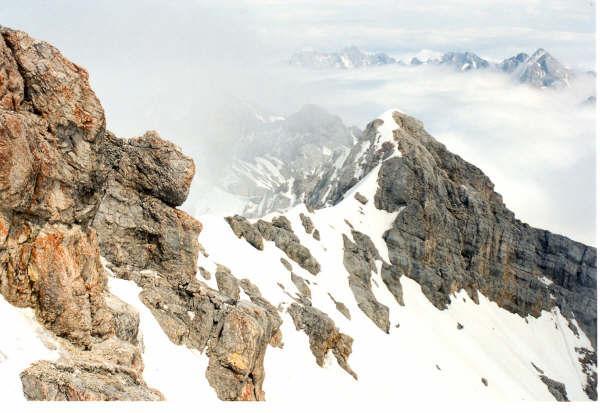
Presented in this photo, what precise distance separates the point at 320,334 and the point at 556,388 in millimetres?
62663

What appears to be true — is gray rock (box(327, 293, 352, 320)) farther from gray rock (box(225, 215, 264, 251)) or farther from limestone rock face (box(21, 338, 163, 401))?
limestone rock face (box(21, 338, 163, 401))

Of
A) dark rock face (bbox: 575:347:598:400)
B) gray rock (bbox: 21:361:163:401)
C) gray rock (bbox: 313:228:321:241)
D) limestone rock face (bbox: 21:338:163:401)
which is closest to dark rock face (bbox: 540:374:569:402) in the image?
dark rock face (bbox: 575:347:598:400)

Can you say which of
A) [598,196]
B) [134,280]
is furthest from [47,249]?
[598,196]

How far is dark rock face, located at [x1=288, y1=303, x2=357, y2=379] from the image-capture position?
1966 inches

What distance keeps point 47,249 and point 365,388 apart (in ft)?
124

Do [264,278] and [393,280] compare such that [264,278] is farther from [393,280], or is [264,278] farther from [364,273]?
[393,280]

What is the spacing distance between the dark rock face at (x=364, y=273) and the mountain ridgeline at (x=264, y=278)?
416 millimetres

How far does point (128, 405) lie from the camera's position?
25.8 ft

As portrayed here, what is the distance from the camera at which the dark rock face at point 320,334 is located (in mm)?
49938

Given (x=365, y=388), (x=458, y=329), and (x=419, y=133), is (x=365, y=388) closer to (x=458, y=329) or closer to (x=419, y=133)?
(x=458, y=329)

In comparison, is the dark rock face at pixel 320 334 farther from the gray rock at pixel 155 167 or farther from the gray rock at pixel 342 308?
the gray rock at pixel 155 167

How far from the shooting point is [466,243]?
10862cm

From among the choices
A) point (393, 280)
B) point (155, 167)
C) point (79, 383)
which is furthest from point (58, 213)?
point (393, 280)

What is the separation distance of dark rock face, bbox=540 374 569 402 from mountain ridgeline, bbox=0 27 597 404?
405 millimetres
